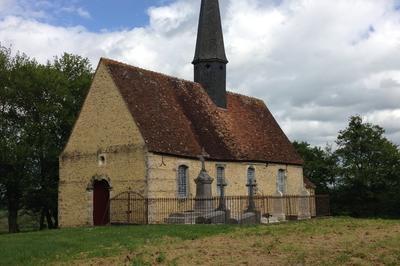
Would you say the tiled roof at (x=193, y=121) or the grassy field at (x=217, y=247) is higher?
the tiled roof at (x=193, y=121)

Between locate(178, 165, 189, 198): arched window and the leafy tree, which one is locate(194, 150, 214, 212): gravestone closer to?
locate(178, 165, 189, 198): arched window

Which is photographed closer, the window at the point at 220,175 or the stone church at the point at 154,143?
the stone church at the point at 154,143

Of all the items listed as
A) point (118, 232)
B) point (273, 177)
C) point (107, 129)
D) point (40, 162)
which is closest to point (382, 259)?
point (118, 232)

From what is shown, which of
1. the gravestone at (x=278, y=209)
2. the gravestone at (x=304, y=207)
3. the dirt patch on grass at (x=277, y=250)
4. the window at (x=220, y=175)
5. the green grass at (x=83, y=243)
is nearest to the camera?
the dirt patch on grass at (x=277, y=250)

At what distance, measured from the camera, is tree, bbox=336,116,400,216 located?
137 feet

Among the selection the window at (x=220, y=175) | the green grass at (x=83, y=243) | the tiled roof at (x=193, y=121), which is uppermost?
the tiled roof at (x=193, y=121)

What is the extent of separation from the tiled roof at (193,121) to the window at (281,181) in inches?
28.0

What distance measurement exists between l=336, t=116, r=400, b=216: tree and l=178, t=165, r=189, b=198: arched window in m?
20.9

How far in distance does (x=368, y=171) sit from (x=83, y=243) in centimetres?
3094

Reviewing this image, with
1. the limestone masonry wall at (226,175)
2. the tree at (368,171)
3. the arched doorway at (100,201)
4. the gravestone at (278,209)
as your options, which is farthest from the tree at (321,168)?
the arched doorway at (100,201)

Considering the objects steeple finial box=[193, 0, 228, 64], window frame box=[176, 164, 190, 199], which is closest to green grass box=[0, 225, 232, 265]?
window frame box=[176, 164, 190, 199]

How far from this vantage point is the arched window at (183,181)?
25266 millimetres

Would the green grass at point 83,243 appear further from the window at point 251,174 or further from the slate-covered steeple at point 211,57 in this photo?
the slate-covered steeple at point 211,57

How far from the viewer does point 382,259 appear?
36.1 feet
